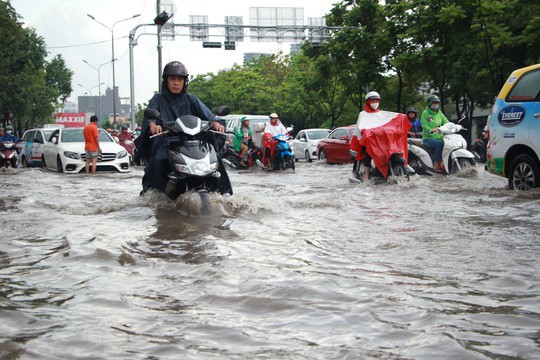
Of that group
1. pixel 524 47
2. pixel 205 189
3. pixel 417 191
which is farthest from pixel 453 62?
pixel 205 189

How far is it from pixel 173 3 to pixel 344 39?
29.7 feet

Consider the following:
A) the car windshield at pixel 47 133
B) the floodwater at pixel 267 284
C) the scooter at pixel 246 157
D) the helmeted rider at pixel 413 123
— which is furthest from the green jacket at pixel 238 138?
the floodwater at pixel 267 284

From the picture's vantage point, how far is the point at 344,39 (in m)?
38.5

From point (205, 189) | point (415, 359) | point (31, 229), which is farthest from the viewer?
point (205, 189)

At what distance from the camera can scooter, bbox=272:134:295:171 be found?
802 inches

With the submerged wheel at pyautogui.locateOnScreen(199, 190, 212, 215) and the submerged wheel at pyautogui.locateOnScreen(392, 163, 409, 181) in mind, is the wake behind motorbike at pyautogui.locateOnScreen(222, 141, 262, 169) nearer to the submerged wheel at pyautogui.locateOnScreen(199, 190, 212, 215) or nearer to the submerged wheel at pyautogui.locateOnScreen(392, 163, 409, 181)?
the submerged wheel at pyautogui.locateOnScreen(392, 163, 409, 181)

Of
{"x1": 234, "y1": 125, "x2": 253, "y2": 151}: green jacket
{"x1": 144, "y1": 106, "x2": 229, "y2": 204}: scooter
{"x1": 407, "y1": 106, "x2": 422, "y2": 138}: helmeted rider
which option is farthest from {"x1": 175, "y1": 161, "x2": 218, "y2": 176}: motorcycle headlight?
{"x1": 234, "y1": 125, "x2": 253, "y2": 151}: green jacket

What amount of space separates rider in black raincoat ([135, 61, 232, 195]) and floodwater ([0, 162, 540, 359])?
323mm

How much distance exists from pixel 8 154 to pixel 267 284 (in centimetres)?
2183

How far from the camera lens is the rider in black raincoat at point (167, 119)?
27.2ft

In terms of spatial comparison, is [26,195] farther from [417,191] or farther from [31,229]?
[417,191]

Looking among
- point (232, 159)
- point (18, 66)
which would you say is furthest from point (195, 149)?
point (18, 66)

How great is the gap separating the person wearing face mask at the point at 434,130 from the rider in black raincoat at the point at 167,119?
720cm

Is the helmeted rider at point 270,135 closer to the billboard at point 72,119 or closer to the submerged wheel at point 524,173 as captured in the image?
the submerged wheel at point 524,173
